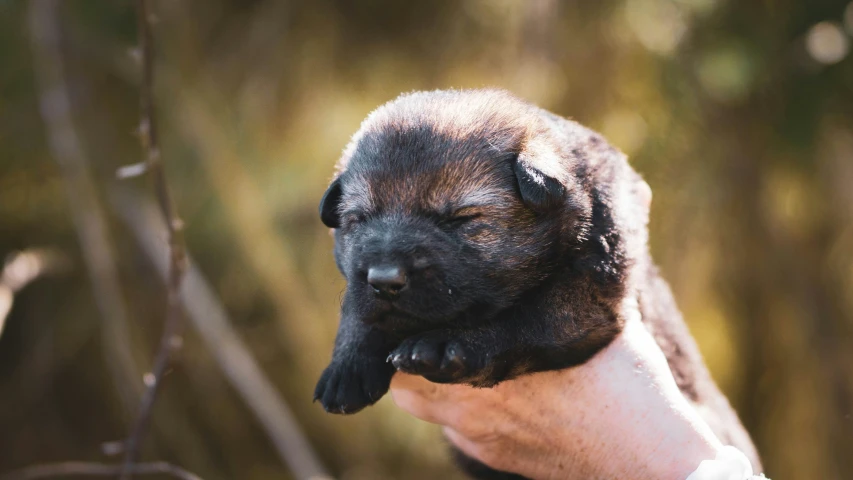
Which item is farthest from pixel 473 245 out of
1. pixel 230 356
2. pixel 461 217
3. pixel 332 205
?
pixel 230 356

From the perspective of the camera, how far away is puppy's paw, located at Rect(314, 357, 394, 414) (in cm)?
266

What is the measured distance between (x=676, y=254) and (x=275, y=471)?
14.2 ft

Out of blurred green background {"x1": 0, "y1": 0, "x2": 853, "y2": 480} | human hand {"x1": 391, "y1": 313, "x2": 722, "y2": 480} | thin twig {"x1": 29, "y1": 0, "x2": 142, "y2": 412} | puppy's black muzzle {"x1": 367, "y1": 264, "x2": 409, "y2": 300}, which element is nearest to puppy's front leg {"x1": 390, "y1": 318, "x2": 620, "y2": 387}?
human hand {"x1": 391, "y1": 313, "x2": 722, "y2": 480}

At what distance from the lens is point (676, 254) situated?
4875 mm

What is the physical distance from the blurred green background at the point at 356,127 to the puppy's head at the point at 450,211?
6.59ft

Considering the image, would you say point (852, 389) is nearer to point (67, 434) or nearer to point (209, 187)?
point (209, 187)

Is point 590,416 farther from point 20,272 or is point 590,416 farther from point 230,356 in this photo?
point 20,272

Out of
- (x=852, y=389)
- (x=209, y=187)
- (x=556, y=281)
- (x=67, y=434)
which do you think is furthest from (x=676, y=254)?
(x=67, y=434)

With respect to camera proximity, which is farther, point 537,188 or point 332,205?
point 332,205

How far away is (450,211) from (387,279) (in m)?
0.36

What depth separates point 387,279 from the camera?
2244 millimetres

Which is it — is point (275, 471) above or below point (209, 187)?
below

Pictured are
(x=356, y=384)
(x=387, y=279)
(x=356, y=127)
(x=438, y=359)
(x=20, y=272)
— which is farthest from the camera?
(x=356, y=127)

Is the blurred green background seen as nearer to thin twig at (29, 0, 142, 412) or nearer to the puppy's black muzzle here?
thin twig at (29, 0, 142, 412)
